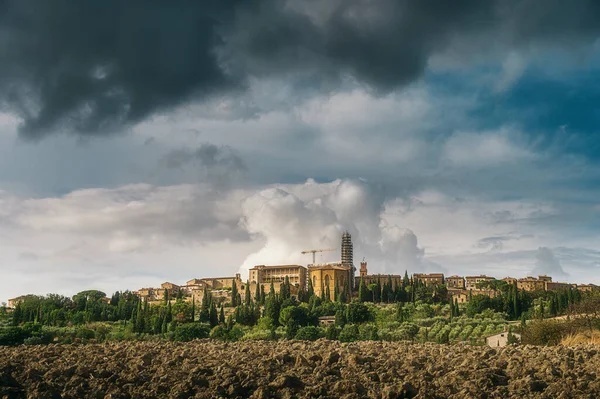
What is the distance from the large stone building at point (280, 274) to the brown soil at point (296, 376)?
78252 millimetres

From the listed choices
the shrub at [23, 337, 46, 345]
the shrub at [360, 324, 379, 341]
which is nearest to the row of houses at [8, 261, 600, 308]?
the shrub at [360, 324, 379, 341]

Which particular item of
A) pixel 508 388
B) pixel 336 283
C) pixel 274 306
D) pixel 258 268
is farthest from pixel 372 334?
pixel 258 268

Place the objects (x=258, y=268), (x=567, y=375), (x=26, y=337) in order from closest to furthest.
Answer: (x=567, y=375) → (x=26, y=337) → (x=258, y=268)

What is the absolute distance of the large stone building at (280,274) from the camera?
316 ft

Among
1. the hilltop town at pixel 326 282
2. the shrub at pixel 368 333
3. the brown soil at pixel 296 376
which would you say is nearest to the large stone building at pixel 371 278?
the hilltop town at pixel 326 282

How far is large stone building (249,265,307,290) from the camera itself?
96188mm

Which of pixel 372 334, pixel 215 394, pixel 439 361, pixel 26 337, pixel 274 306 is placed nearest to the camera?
pixel 215 394

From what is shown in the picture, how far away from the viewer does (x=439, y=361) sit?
17078 mm

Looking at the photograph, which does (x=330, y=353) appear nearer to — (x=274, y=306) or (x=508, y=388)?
(x=508, y=388)

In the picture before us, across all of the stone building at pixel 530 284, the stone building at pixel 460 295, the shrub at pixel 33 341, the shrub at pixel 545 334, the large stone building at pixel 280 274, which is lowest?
the shrub at pixel 33 341

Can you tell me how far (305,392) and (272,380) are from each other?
1099 mm

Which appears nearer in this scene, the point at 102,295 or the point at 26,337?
the point at 26,337

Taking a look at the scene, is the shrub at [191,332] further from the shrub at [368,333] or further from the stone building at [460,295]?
the stone building at [460,295]

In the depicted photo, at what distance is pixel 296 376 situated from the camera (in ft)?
47.6
